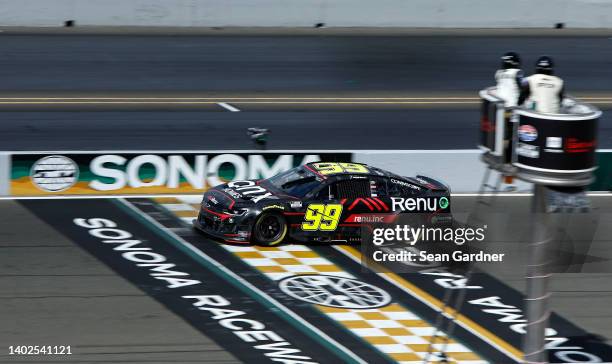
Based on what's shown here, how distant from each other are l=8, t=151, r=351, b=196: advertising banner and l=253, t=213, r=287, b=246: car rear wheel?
9.73ft

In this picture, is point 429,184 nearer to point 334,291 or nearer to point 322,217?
point 322,217

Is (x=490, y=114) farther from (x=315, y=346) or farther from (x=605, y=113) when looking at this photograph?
(x=605, y=113)

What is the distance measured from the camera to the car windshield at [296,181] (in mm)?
18734

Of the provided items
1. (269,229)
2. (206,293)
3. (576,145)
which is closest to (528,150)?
(576,145)

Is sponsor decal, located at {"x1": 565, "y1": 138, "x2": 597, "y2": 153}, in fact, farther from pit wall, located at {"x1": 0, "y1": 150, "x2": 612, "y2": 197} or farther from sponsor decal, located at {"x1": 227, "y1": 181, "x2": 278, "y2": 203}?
pit wall, located at {"x1": 0, "y1": 150, "x2": 612, "y2": 197}

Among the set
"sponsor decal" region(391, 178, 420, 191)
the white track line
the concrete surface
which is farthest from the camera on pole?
the white track line

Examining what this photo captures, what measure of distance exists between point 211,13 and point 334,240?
1698 centimetres

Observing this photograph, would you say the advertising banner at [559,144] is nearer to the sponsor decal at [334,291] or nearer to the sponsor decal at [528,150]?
the sponsor decal at [528,150]

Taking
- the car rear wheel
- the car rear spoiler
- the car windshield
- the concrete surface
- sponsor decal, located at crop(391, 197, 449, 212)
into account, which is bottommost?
the concrete surface

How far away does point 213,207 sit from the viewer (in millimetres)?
18469

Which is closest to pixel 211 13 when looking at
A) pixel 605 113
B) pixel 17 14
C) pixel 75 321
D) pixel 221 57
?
pixel 221 57

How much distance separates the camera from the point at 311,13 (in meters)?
34.6

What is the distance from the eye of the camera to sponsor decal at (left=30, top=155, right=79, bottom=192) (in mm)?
20719

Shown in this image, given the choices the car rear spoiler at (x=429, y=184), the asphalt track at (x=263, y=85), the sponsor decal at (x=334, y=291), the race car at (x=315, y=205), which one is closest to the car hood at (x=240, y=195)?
the race car at (x=315, y=205)
